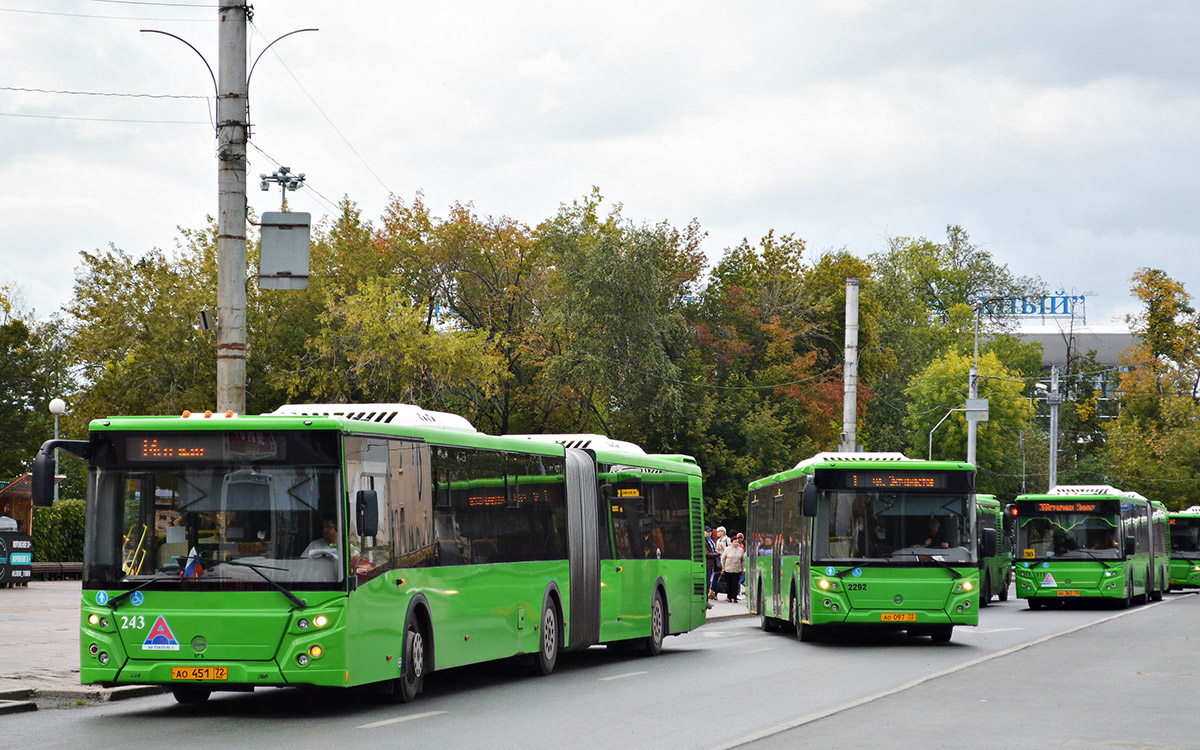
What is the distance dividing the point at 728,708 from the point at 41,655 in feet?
27.5

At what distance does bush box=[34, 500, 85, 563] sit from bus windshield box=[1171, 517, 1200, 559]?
35522 millimetres

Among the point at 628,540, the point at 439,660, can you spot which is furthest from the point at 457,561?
the point at 628,540

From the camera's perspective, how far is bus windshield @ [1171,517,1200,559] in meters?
56.0

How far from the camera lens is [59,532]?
41.7 metres

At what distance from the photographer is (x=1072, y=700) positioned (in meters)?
15.7

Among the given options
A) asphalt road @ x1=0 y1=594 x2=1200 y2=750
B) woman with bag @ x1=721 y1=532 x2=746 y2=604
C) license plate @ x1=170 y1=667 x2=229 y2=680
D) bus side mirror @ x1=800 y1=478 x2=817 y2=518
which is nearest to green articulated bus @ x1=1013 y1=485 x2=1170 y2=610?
woman with bag @ x1=721 y1=532 x2=746 y2=604

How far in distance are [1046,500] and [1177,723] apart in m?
25.6

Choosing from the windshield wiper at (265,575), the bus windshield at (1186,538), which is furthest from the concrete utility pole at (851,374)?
the windshield wiper at (265,575)

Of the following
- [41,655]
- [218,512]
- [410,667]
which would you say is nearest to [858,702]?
[410,667]

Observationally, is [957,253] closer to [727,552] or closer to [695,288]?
[695,288]

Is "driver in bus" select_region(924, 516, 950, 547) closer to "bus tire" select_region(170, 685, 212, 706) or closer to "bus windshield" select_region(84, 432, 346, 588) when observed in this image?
"bus tire" select_region(170, 685, 212, 706)

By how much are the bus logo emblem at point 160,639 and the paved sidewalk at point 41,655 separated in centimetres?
147

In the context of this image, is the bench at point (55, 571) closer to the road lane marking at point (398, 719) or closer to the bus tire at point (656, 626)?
the bus tire at point (656, 626)

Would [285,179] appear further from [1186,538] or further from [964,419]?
[964,419]
